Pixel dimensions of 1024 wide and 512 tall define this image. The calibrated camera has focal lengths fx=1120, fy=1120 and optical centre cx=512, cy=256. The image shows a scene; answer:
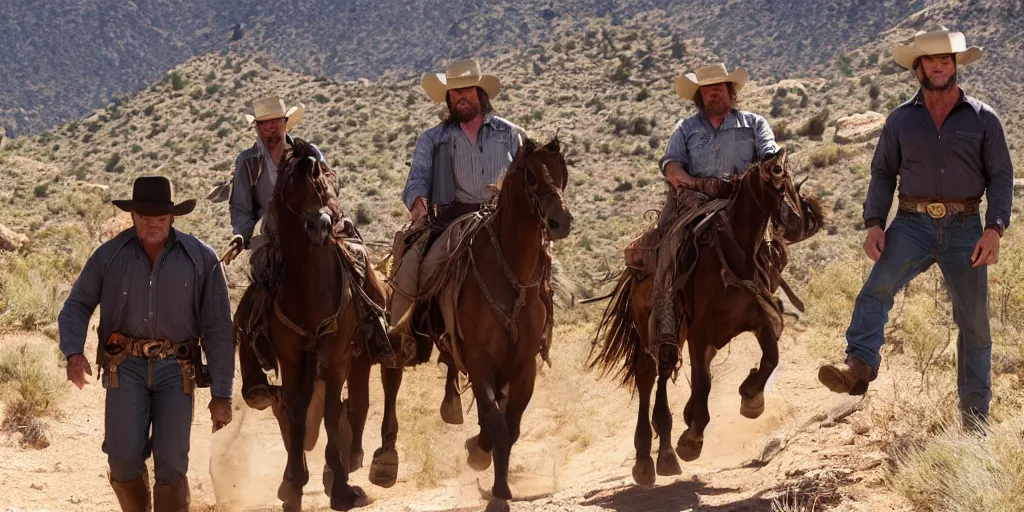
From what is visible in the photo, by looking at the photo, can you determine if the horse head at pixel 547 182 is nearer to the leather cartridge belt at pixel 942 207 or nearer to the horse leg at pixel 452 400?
the leather cartridge belt at pixel 942 207

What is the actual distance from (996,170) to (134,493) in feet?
19.0

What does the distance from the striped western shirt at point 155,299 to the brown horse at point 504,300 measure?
1.93 m

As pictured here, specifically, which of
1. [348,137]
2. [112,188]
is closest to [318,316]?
[112,188]

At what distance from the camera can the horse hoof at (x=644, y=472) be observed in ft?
29.2

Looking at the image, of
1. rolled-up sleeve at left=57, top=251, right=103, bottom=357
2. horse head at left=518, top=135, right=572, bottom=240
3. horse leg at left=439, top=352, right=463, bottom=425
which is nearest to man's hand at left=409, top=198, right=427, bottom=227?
horse leg at left=439, top=352, right=463, bottom=425

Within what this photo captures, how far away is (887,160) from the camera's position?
303 inches

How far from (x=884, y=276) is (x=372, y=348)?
382 cm

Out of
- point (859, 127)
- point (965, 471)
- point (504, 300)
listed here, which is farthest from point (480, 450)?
point (859, 127)

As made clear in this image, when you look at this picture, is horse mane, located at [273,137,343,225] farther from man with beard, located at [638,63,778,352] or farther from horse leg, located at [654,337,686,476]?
horse leg, located at [654,337,686,476]

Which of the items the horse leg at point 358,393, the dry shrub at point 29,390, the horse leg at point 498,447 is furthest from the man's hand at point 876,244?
the dry shrub at point 29,390

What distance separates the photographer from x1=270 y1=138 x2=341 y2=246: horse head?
7.64 m

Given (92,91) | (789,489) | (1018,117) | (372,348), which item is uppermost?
(92,91)

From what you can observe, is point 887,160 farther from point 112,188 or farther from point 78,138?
point 78,138

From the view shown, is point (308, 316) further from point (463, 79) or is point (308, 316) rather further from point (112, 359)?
point (463, 79)
